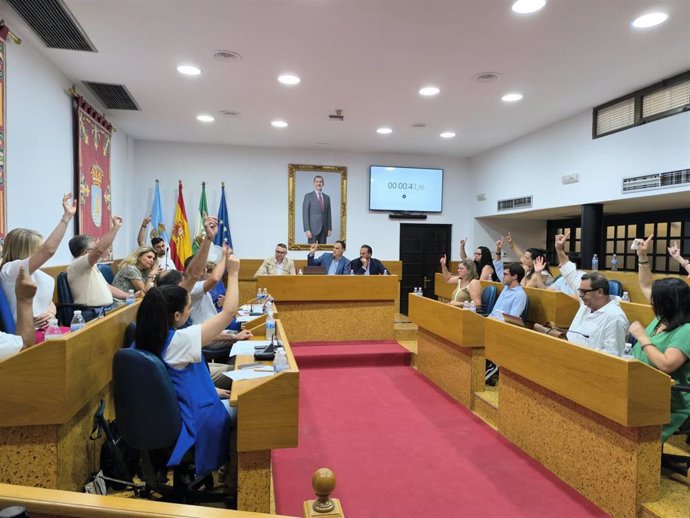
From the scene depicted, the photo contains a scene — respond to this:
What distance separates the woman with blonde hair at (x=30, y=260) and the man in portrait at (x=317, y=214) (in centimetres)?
554

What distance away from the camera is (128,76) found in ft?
14.9

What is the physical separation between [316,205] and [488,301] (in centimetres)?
422

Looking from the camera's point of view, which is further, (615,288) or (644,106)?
(644,106)

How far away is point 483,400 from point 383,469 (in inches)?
50.5

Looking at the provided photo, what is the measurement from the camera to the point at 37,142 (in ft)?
13.0

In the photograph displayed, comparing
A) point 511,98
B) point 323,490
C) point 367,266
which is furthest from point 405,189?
point 323,490

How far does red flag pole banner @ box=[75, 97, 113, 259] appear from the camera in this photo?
490cm

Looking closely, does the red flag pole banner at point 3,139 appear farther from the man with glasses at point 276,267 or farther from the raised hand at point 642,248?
the raised hand at point 642,248

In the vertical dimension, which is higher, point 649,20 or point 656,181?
point 649,20

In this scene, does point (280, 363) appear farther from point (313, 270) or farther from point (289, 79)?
point (313, 270)

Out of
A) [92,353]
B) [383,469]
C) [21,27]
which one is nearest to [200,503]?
[92,353]

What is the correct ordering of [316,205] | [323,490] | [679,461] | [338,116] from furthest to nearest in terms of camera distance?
1. [316,205]
2. [338,116]
3. [679,461]
4. [323,490]

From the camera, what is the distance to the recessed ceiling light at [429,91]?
4766 millimetres

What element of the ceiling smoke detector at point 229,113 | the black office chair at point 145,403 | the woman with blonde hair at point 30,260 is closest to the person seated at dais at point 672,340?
the black office chair at point 145,403
